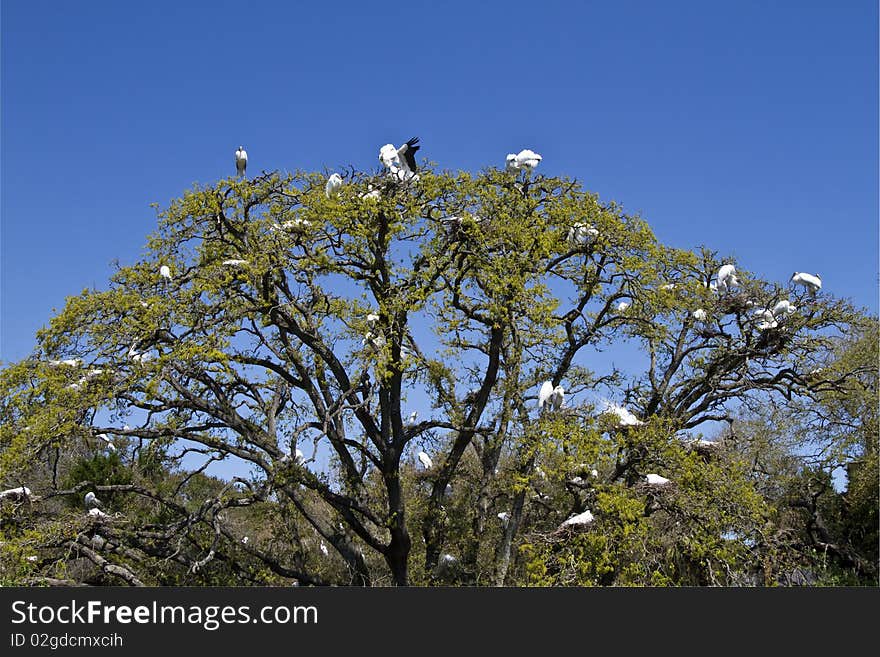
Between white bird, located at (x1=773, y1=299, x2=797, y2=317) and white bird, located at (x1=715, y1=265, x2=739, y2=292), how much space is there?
970 millimetres

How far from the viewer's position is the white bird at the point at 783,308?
61.3 ft

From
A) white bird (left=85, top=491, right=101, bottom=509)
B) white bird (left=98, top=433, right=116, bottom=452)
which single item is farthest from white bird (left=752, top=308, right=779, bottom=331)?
white bird (left=85, top=491, right=101, bottom=509)

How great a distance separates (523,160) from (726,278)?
511 cm

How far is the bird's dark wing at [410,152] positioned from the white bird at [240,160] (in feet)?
9.33

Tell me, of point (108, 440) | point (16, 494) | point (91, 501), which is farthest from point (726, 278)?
point (16, 494)

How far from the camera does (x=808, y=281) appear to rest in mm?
19172

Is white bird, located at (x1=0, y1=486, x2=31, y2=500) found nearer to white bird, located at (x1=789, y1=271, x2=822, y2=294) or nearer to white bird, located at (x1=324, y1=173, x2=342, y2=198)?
white bird, located at (x1=324, y1=173, x2=342, y2=198)

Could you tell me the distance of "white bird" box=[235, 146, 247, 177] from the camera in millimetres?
16594

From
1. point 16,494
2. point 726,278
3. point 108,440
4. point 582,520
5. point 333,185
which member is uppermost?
point 333,185

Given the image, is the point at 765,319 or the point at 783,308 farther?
the point at 765,319

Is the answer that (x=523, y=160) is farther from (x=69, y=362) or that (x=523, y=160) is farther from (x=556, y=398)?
(x=69, y=362)

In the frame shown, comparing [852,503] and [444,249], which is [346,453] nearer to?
[444,249]

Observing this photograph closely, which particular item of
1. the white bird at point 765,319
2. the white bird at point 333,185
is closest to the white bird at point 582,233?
the white bird at point 765,319

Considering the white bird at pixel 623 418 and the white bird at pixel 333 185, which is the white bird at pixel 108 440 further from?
the white bird at pixel 623 418
